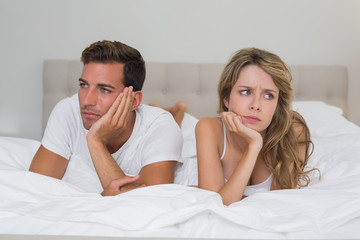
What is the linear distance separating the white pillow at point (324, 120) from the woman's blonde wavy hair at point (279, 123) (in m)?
0.47

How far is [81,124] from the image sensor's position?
1.57m

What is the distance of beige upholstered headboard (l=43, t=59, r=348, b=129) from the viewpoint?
2434 mm

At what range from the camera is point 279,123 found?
1.49 metres

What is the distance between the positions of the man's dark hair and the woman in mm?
334

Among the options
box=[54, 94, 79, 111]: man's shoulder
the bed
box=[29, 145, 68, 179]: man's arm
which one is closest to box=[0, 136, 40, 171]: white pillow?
box=[29, 145, 68, 179]: man's arm

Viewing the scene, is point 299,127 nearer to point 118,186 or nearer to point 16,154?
point 118,186

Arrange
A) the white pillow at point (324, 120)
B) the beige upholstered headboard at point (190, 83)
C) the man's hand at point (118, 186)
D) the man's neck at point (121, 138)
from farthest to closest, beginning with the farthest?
the beige upholstered headboard at point (190, 83) → the white pillow at point (324, 120) → the man's neck at point (121, 138) → the man's hand at point (118, 186)

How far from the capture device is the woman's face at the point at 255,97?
4.41 ft

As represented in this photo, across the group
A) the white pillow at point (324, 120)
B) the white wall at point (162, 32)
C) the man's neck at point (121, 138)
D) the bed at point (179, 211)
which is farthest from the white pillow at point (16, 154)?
the white pillow at point (324, 120)

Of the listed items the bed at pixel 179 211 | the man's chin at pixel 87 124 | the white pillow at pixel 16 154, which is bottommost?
the white pillow at pixel 16 154

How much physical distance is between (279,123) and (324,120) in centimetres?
75

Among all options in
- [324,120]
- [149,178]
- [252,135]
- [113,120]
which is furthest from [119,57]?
[324,120]

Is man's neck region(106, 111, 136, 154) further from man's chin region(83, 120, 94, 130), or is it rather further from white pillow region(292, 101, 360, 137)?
white pillow region(292, 101, 360, 137)

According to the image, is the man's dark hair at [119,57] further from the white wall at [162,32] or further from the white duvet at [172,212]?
the white wall at [162,32]
